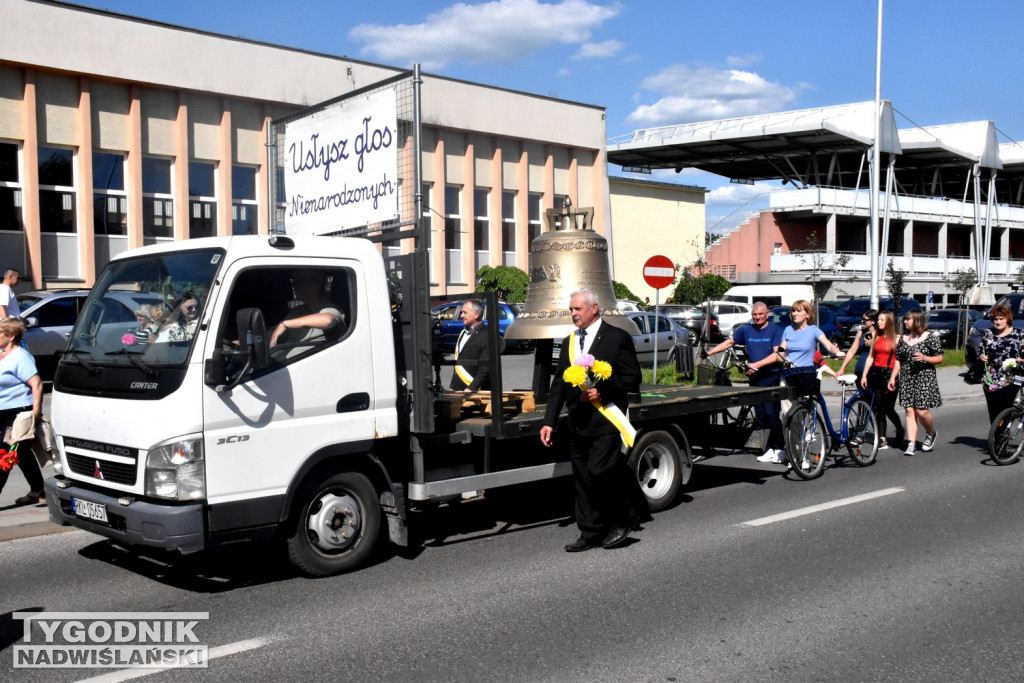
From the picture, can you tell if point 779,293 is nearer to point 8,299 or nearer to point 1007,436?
point 1007,436

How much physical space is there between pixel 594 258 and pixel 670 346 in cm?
1938

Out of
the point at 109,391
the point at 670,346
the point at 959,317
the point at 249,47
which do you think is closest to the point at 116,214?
the point at 249,47

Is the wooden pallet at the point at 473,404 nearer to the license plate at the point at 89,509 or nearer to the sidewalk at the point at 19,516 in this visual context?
the license plate at the point at 89,509

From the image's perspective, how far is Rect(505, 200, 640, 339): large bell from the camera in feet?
28.2

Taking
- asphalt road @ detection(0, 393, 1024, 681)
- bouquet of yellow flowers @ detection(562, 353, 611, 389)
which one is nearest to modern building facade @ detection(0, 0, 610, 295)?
asphalt road @ detection(0, 393, 1024, 681)

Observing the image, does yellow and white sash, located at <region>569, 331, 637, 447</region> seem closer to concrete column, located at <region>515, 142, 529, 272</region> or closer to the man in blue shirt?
the man in blue shirt

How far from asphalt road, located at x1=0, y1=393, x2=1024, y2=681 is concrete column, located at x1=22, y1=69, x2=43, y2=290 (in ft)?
65.2

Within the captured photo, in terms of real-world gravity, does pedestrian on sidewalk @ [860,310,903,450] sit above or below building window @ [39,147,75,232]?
below

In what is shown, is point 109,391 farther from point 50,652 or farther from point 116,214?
point 116,214

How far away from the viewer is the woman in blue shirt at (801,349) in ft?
36.3

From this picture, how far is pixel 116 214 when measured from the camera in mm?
27516

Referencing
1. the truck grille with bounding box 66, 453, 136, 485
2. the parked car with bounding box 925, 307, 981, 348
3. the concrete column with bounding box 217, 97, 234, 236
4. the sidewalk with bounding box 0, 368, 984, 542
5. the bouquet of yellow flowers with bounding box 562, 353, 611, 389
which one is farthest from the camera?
the parked car with bounding box 925, 307, 981, 348

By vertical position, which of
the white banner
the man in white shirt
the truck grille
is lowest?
the truck grille

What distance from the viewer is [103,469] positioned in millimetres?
6328
